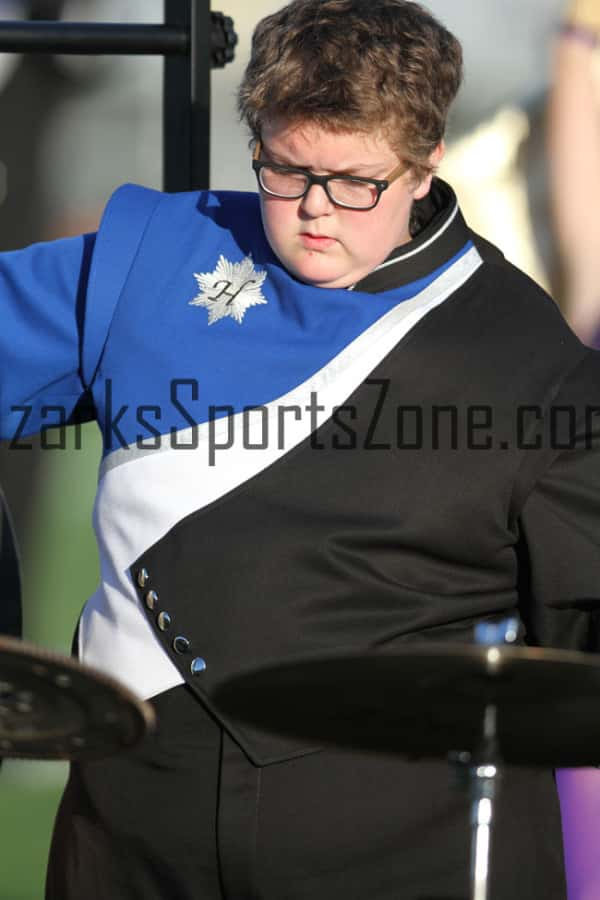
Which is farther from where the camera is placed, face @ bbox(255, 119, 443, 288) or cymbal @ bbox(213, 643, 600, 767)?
face @ bbox(255, 119, 443, 288)

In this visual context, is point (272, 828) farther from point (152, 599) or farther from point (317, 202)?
point (317, 202)

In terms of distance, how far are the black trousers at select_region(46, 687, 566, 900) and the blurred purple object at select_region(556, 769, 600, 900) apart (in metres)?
0.63

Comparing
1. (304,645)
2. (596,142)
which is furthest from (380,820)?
(596,142)

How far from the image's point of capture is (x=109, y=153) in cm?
271

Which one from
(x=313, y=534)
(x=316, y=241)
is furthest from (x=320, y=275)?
(x=313, y=534)

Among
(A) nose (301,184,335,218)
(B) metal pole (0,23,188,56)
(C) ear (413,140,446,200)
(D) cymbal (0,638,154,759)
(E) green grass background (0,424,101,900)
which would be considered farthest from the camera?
(E) green grass background (0,424,101,900)

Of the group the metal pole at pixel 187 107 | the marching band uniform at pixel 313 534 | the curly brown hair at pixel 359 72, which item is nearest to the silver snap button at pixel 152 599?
the marching band uniform at pixel 313 534

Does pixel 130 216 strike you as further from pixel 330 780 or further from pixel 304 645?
pixel 330 780

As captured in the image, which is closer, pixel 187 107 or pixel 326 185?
pixel 326 185

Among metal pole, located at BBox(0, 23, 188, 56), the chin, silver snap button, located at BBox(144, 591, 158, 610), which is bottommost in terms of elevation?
silver snap button, located at BBox(144, 591, 158, 610)

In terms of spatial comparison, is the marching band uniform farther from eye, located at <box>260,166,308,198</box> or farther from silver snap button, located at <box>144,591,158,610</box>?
eye, located at <box>260,166,308,198</box>

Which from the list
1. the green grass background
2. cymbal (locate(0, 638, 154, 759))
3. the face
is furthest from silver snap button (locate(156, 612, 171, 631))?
the green grass background

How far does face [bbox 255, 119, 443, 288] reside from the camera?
5.70ft

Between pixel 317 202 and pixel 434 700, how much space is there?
616 mm
